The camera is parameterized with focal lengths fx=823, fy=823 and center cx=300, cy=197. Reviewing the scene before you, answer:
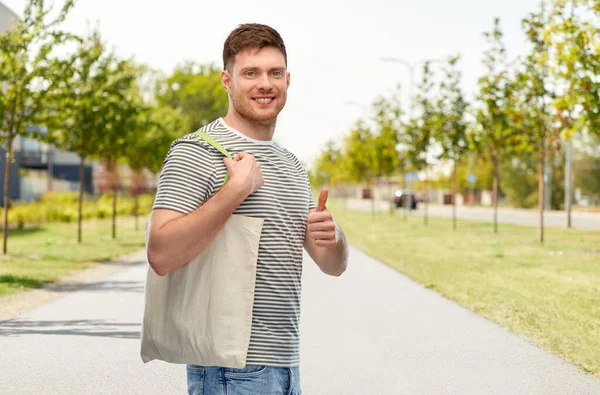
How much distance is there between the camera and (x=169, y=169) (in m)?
2.46

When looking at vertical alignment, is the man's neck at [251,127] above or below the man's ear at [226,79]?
below

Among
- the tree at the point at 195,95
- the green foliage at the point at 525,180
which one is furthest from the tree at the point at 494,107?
the tree at the point at 195,95

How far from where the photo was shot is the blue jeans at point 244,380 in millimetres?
2484

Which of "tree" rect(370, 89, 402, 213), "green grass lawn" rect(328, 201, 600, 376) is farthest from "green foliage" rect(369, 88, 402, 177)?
"green grass lawn" rect(328, 201, 600, 376)

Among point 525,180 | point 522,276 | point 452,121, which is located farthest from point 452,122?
point 525,180

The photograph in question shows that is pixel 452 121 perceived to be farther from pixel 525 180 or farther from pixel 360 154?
pixel 525 180

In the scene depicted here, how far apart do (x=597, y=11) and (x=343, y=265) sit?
550 inches

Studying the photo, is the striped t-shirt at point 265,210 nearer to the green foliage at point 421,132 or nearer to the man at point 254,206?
the man at point 254,206

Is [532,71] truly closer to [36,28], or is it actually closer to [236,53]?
[36,28]

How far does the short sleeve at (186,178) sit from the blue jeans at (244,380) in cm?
Result: 52

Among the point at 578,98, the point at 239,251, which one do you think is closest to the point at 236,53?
the point at 239,251

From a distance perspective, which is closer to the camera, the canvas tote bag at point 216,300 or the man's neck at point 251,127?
the canvas tote bag at point 216,300

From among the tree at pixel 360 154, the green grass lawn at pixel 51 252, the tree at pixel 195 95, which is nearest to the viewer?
the green grass lawn at pixel 51 252

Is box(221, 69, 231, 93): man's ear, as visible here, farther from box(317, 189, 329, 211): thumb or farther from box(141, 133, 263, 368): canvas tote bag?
box(317, 189, 329, 211): thumb
